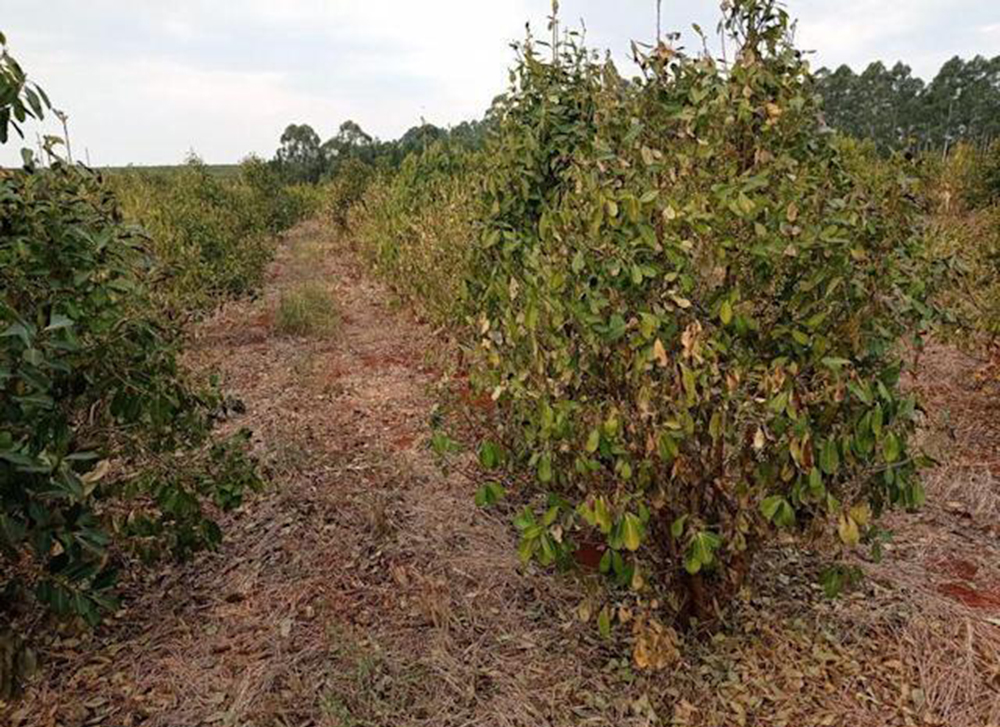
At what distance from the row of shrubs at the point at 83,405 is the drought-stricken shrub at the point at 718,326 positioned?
1249 mm

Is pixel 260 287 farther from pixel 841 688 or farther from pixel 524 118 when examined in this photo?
pixel 841 688

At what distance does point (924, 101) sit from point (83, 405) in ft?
193

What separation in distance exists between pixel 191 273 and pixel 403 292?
247cm

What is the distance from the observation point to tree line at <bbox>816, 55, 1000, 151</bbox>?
4362cm

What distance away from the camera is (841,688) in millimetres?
2223

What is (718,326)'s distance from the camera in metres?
2.02

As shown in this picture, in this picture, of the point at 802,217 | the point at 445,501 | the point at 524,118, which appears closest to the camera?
the point at 802,217

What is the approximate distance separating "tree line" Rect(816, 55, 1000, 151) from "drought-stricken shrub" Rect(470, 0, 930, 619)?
152 feet

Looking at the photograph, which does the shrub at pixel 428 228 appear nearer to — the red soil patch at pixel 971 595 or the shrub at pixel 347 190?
the shrub at pixel 347 190

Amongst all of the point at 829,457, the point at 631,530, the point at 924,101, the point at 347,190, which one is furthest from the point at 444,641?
the point at 924,101

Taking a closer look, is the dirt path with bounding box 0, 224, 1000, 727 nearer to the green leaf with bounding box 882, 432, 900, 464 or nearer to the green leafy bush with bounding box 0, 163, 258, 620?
the green leafy bush with bounding box 0, 163, 258, 620

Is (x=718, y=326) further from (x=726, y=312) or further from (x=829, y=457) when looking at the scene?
(x=829, y=457)

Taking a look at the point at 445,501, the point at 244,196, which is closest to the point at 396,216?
the point at 244,196

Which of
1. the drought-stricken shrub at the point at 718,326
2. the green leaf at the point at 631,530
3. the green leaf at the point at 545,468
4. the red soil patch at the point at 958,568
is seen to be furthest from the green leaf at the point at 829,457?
the red soil patch at the point at 958,568
